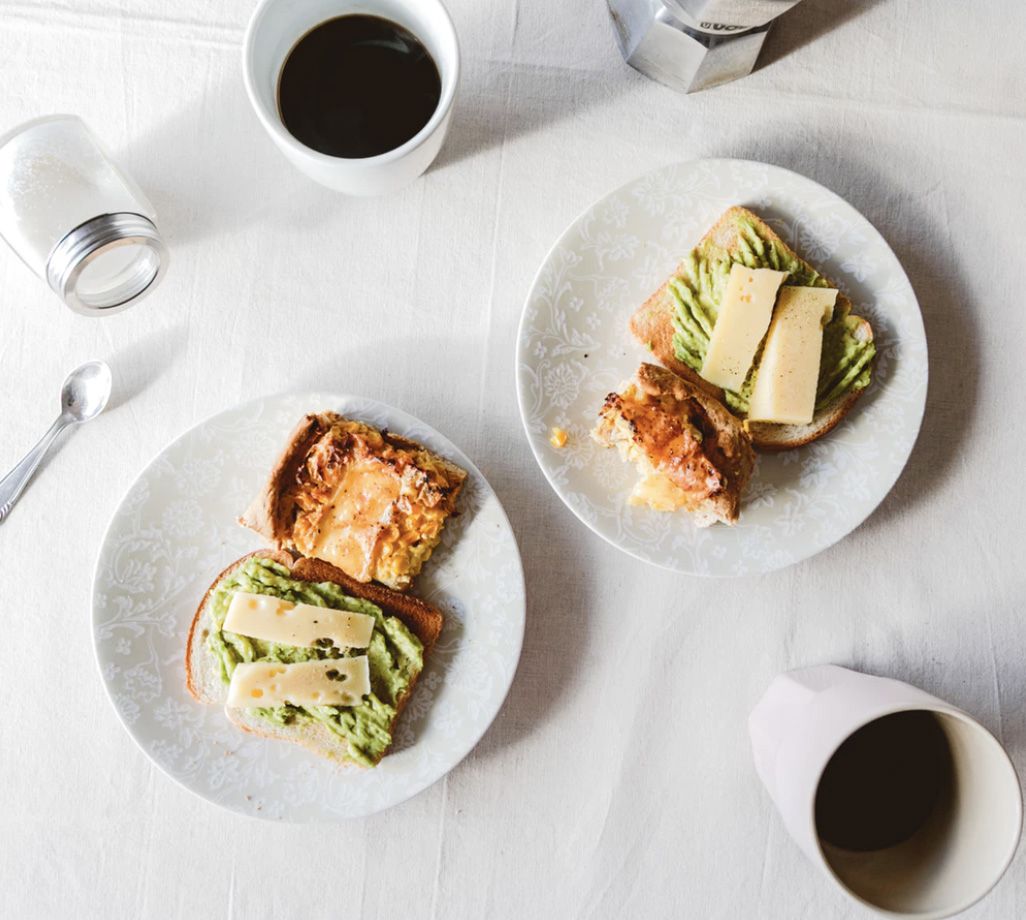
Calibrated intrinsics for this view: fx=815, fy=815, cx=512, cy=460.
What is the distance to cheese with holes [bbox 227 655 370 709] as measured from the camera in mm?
1741

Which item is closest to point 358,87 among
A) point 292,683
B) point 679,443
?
point 679,443

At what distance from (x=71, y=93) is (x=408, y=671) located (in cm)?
161

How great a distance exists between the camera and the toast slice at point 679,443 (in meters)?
1.70

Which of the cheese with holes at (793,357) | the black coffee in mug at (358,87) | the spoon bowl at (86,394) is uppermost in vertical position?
the black coffee in mug at (358,87)

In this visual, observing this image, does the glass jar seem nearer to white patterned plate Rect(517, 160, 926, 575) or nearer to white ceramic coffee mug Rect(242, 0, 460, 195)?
white ceramic coffee mug Rect(242, 0, 460, 195)

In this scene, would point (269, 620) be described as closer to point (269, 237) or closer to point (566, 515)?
point (566, 515)

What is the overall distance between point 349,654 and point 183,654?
15.8 inches

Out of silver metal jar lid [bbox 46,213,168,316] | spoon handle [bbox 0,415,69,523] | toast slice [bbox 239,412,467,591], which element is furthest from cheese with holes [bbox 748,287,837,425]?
spoon handle [bbox 0,415,69,523]

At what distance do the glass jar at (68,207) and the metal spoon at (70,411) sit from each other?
0.56 ft

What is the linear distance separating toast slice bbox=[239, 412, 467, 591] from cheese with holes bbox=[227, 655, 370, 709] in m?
0.20

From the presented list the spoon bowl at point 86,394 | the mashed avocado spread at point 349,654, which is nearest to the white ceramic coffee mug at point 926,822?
the mashed avocado spread at point 349,654

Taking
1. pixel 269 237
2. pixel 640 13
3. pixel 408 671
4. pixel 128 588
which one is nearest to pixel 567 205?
pixel 640 13

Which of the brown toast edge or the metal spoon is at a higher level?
the brown toast edge

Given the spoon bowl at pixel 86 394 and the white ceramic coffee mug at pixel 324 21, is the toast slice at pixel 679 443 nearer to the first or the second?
the white ceramic coffee mug at pixel 324 21
